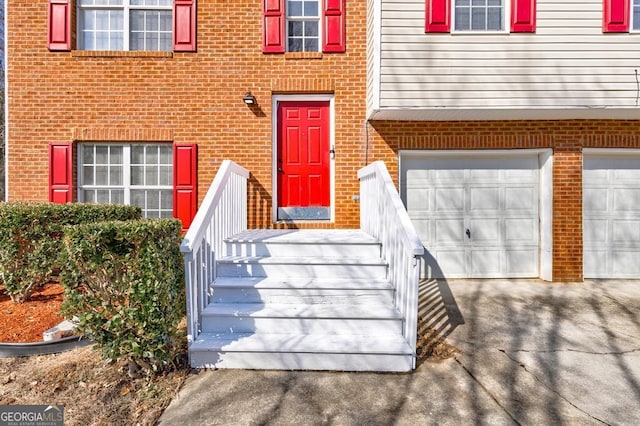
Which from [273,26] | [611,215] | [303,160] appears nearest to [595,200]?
[611,215]

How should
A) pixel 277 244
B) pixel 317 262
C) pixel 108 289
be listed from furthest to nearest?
pixel 277 244
pixel 317 262
pixel 108 289

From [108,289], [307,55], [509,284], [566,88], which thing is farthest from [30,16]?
[509,284]

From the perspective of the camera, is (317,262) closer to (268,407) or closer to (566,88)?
(268,407)

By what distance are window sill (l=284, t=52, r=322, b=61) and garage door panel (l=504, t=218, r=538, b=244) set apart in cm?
418

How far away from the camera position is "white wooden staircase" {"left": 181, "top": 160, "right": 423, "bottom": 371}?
10.2 feet

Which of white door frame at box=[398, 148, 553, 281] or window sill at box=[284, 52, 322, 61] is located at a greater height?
window sill at box=[284, 52, 322, 61]

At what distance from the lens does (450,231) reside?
5.93 metres

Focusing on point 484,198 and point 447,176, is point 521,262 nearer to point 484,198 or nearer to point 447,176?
point 484,198

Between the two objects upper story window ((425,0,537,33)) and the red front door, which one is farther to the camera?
the red front door

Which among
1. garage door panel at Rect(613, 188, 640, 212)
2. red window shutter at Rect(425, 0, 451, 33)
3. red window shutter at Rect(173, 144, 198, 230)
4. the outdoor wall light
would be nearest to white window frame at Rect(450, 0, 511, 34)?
red window shutter at Rect(425, 0, 451, 33)

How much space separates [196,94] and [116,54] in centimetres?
144

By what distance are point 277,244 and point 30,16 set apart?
577 cm

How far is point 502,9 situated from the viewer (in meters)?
5.31

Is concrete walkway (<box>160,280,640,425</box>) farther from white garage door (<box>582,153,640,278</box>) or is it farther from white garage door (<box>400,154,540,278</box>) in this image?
white garage door (<box>582,153,640,278</box>)
